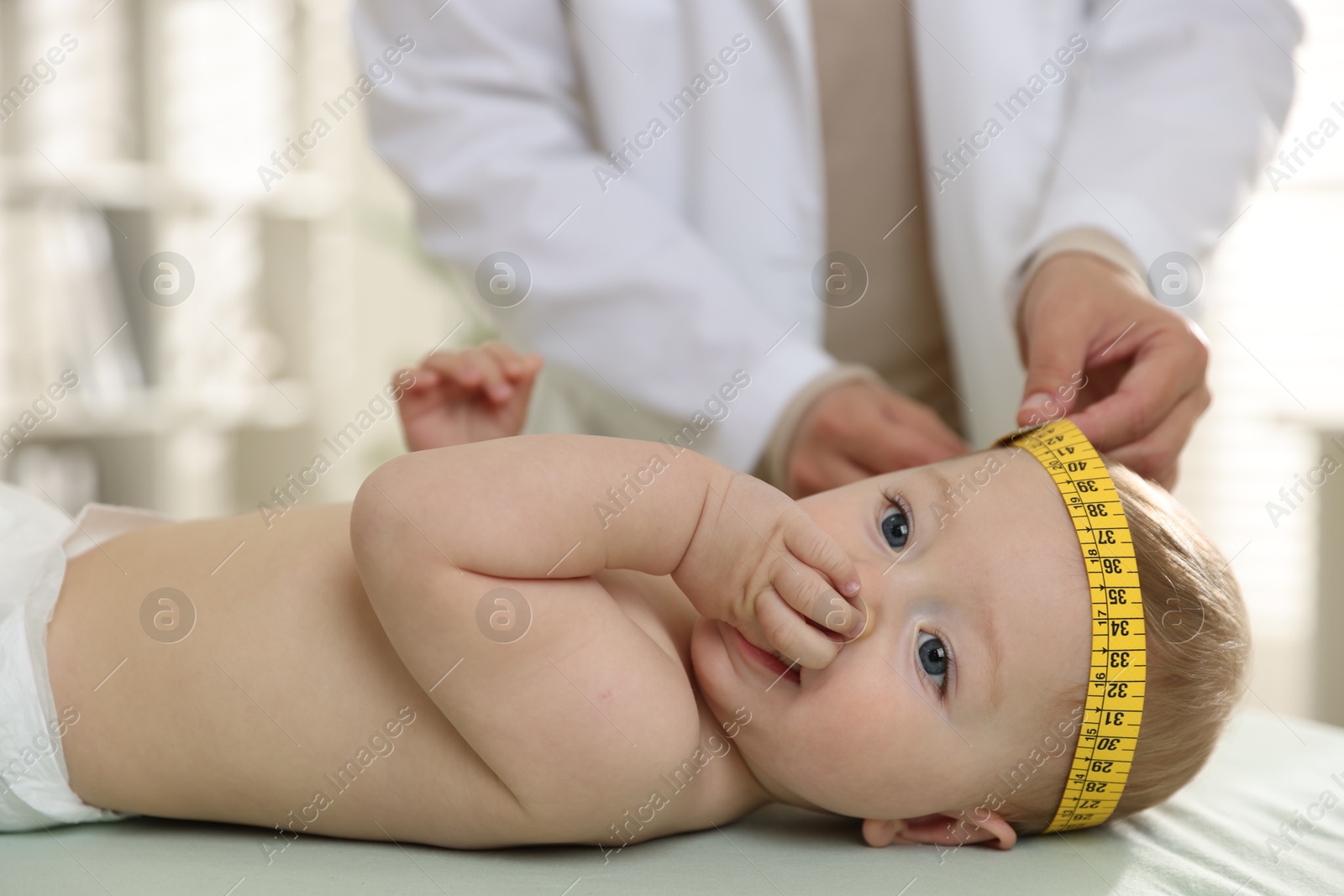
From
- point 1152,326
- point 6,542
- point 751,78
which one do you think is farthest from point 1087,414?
point 6,542

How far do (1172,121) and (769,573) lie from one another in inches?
36.5

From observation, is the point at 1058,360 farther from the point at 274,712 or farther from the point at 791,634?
the point at 274,712

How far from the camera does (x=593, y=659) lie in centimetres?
83

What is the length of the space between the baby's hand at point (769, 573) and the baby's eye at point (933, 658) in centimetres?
8

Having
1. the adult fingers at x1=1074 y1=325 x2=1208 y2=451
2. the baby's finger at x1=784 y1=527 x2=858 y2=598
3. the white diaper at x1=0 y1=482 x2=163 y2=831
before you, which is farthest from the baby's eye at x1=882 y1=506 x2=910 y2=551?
the white diaper at x1=0 y1=482 x2=163 y2=831

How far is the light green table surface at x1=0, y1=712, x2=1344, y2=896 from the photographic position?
77cm

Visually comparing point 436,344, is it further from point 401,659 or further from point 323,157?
point 401,659

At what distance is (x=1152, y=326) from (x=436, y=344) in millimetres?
2735

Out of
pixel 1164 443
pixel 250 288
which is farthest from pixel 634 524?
pixel 250 288

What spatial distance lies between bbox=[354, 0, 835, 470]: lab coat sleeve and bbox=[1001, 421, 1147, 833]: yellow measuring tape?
0.46m

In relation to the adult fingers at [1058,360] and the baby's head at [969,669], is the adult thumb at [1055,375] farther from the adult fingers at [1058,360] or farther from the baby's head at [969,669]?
the baby's head at [969,669]

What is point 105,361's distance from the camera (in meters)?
2.83

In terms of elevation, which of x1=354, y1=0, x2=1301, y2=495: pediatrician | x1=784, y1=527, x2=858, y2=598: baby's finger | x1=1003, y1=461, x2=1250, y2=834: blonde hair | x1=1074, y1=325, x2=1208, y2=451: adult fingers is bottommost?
x1=1003, y1=461, x2=1250, y2=834: blonde hair

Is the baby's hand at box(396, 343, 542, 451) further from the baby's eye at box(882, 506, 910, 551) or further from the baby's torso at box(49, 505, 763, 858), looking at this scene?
the baby's eye at box(882, 506, 910, 551)
